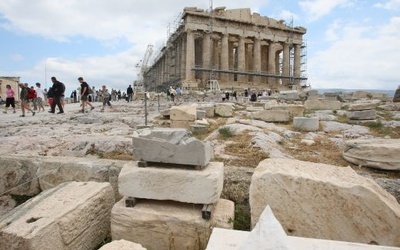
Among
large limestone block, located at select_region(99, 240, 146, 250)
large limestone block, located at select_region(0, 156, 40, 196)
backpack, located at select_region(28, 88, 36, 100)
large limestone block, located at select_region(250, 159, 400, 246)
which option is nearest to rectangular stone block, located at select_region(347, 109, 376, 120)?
large limestone block, located at select_region(250, 159, 400, 246)

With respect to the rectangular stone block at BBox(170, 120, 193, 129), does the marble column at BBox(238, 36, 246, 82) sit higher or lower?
higher

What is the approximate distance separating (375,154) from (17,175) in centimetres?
505

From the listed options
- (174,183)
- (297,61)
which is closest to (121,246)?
(174,183)

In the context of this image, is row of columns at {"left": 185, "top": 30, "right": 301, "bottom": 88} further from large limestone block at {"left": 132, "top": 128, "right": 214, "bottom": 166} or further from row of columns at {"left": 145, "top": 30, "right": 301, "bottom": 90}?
large limestone block at {"left": 132, "top": 128, "right": 214, "bottom": 166}

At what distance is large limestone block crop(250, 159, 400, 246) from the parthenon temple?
30732mm

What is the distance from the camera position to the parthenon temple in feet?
118

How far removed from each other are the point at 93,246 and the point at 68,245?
1.27 ft

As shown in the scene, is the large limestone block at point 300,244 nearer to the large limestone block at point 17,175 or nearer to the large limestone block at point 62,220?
the large limestone block at point 62,220

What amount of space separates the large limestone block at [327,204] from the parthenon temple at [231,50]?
30.7 meters


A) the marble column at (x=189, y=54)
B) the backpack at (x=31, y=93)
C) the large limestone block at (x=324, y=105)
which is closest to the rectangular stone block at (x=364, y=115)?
the large limestone block at (x=324, y=105)

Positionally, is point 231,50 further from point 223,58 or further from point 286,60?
point 286,60

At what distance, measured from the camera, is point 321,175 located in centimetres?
304

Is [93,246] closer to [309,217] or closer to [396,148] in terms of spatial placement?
[309,217]

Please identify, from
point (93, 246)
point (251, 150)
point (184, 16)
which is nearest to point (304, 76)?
point (184, 16)
